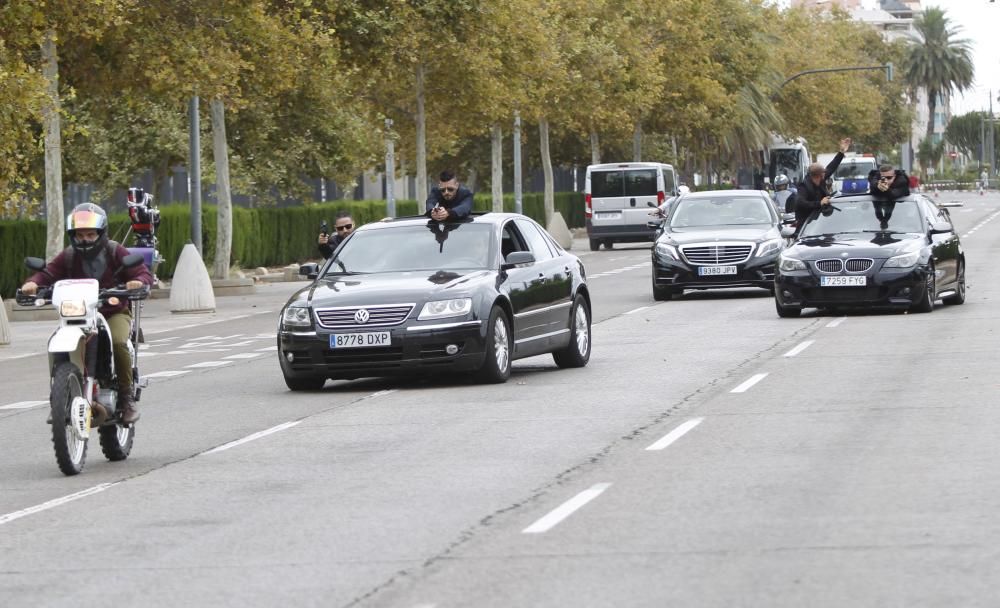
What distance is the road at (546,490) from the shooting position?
788 cm

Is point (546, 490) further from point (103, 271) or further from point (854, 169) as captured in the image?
point (854, 169)

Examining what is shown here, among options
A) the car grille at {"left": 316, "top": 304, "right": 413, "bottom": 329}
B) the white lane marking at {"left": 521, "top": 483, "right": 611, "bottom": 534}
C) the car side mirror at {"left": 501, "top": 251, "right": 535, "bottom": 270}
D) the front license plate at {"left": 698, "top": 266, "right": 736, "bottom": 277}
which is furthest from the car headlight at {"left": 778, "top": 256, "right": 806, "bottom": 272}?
the white lane marking at {"left": 521, "top": 483, "right": 611, "bottom": 534}

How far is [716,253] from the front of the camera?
28.8 m

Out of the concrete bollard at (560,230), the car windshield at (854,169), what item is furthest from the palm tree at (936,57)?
the concrete bollard at (560,230)

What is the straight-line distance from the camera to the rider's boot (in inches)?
503

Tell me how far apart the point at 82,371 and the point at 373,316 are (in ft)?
14.5

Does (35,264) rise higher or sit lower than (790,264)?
higher

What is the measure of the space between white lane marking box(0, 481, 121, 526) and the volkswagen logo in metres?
4.92

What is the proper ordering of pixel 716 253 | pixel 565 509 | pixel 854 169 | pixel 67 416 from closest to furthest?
pixel 565 509, pixel 67 416, pixel 716 253, pixel 854 169

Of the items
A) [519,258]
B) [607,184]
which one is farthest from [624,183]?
[519,258]

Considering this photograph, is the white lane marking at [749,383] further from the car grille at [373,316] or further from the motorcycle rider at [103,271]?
the motorcycle rider at [103,271]

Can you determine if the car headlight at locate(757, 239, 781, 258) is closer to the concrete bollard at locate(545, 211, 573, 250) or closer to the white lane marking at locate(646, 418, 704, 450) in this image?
the white lane marking at locate(646, 418, 704, 450)

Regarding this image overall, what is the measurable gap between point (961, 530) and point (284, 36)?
2702cm

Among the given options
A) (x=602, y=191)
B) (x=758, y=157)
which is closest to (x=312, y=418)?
(x=602, y=191)
